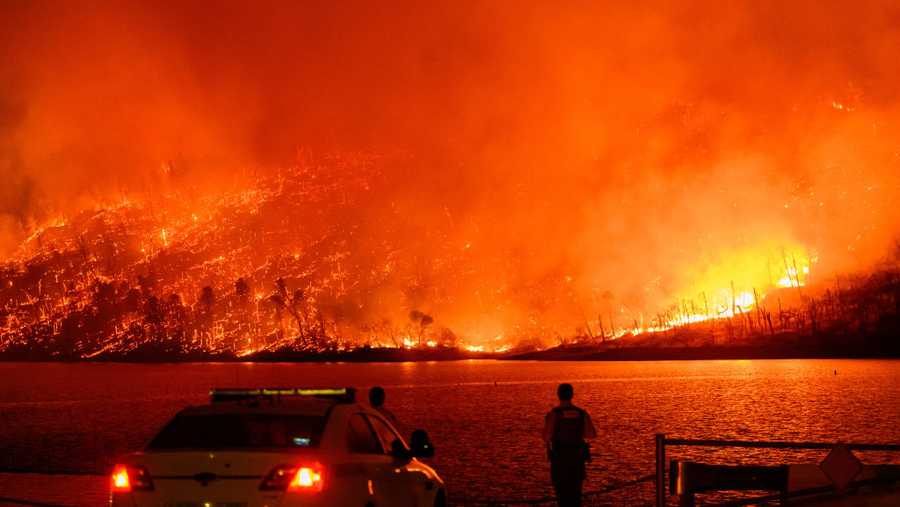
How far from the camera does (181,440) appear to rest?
10680 millimetres

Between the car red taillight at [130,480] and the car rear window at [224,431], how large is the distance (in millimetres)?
412

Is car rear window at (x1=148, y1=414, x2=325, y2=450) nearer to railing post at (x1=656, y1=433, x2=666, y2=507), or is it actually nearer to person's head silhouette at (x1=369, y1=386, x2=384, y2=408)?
railing post at (x1=656, y1=433, x2=666, y2=507)

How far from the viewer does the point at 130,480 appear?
10.1 m

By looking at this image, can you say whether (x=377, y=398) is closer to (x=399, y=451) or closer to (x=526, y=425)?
(x=399, y=451)

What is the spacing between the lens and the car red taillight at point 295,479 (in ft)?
31.8

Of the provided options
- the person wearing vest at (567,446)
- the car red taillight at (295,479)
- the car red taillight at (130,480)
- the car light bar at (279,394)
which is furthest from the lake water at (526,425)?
the car red taillight at (295,479)

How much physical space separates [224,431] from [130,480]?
1.16 meters

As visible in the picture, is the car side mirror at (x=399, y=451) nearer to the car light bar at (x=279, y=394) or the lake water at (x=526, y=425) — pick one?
the car light bar at (x=279, y=394)

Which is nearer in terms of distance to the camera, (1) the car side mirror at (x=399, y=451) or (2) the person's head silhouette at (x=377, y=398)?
(1) the car side mirror at (x=399, y=451)

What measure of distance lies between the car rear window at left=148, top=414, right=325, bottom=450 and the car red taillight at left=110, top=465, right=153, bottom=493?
412 mm

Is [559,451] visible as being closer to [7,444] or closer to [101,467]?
[101,467]

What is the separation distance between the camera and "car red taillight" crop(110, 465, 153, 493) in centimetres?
1000

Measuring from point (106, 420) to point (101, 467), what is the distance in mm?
49367

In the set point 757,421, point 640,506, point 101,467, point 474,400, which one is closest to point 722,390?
point 474,400
